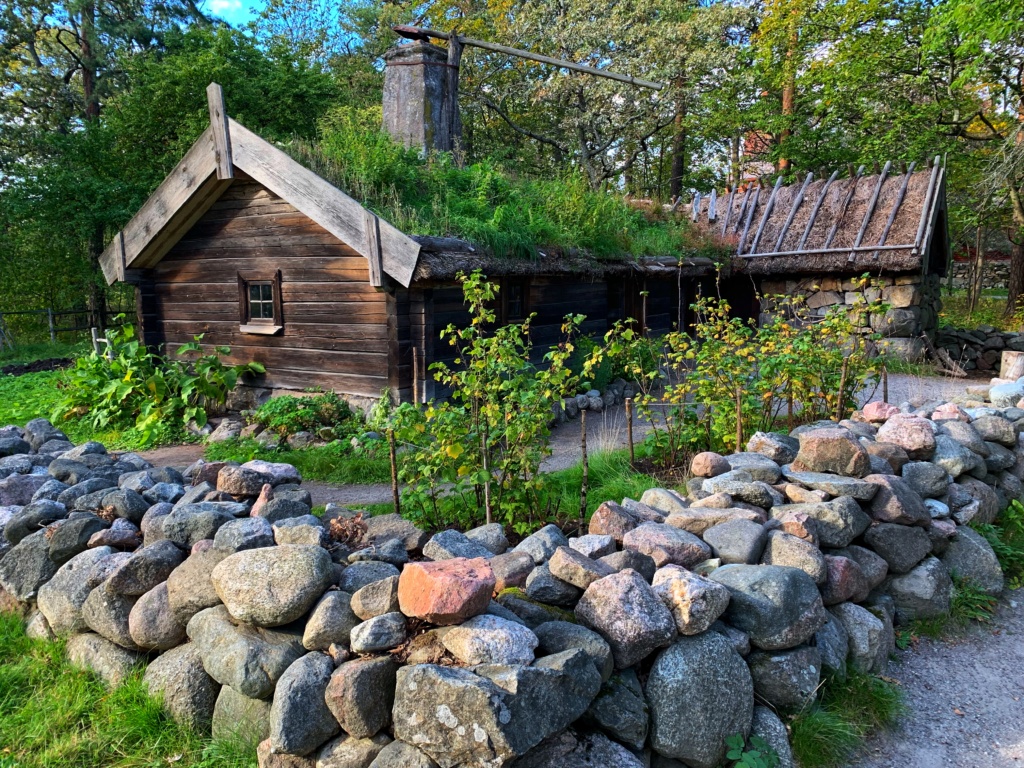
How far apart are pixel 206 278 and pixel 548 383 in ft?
25.4

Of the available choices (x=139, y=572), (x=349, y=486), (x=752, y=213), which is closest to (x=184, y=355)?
(x=349, y=486)

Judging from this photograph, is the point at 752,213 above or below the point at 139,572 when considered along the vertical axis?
above

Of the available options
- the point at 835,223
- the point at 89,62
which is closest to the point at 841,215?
the point at 835,223

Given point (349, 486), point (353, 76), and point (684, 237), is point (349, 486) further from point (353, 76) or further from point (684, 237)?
point (353, 76)

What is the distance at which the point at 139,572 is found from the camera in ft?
11.6

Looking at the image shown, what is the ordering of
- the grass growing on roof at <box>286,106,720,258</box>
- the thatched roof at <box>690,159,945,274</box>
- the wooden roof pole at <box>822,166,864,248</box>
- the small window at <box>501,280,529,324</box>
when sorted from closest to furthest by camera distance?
the grass growing on roof at <box>286,106,720,258</box>
the small window at <box>501,280,529,324</box>
the thatched roof at <box>690,159,945,274</box>
the wooden roof pole at <box>822,166,864,248</box>

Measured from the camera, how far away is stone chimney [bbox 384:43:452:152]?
1166 cm

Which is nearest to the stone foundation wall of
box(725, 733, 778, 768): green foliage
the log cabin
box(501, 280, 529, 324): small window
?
the log cabin

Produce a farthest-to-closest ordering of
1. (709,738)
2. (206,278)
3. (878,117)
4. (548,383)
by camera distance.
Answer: (878,117)
(206,278)
(548,383)
(709,738)

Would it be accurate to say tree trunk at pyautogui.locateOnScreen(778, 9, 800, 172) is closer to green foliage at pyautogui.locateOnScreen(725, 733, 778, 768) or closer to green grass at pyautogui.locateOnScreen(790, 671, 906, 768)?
green grass at pyautogui.locateOnScreen(790, 671, 906, 768)

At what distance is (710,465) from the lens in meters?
4.70

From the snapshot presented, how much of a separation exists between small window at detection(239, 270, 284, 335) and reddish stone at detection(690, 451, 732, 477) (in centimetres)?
673

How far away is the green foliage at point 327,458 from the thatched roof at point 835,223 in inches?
377

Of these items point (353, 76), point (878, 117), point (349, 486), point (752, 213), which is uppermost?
point (353, 76)
